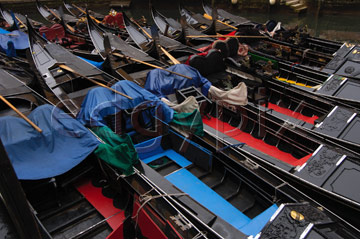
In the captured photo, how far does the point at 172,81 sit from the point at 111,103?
5.04 ft

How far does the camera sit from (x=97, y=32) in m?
9.33

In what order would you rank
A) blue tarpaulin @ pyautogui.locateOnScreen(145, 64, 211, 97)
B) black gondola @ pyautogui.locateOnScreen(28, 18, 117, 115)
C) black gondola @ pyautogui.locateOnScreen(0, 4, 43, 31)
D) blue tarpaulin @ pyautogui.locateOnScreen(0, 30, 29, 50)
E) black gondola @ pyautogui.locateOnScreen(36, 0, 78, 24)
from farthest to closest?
black gondola @ pyautogui.locateOnScreen(36, 0, 78, 24), black gondola @ pyautogui.locateOnScreen(0, 4, 43, 31), blue tarpaulin @ pyautogui.locateOnScreen(0, 30, 29, 50), blue tarpaulin @ pyautogui.locateOnScreen(145, 64, 211, 97), black gondola @ pyautogui.locateOnScreen(28, 18, 117, 115)

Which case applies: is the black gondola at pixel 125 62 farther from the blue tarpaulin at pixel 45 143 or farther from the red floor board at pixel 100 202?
the red floor board at pixel 100 202

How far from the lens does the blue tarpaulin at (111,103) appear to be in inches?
192

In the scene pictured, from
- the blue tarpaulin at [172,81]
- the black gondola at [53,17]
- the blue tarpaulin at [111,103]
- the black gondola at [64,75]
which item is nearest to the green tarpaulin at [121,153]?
the blue tarpaulin at [111,103]

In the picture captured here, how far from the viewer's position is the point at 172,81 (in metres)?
6.09

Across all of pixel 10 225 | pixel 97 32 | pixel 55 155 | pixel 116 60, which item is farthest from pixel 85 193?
pixel 97 32

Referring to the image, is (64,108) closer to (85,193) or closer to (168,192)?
(85,193)

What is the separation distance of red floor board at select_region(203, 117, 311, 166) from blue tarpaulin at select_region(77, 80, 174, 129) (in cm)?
132

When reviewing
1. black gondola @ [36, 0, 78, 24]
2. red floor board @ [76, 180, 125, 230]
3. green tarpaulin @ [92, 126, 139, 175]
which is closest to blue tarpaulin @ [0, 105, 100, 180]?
green tarpaulin @ [92, 126, 139, 175]

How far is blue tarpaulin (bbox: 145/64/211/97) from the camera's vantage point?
605 centimetres

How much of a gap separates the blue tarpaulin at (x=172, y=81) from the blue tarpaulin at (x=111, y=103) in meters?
0.75

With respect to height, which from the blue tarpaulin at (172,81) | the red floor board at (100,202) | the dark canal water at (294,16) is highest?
the dark canal water at (294,16)

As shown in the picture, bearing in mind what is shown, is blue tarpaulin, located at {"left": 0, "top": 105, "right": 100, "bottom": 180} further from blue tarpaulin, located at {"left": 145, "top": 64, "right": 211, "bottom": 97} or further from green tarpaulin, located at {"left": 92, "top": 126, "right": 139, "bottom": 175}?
blue tarpaulin, located at {"left": 145, "top": 64, "right": 211, "bottom": 97}
